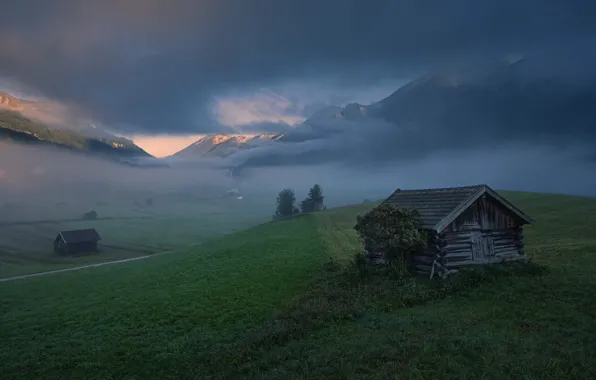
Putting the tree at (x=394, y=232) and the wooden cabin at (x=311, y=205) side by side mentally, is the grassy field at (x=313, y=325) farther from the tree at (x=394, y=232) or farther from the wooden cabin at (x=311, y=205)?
the wooden cabin at (x=311, y=205)

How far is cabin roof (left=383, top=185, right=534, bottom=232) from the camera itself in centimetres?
2615

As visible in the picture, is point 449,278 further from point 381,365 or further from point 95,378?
point 95,378

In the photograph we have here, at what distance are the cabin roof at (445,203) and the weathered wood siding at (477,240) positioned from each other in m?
0.55

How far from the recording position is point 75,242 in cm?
8631

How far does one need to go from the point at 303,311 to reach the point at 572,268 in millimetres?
19866

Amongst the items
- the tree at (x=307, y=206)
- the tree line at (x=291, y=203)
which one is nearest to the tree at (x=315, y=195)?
the tree line at (x=291, y=203)

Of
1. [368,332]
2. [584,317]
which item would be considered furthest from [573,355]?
[368,332]

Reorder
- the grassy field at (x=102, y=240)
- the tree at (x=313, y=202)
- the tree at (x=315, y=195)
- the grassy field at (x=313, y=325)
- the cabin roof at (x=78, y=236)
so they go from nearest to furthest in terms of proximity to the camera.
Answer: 1. the grassy field at (x=313, y=325)
2. the grassy field at (x=102, y=240)
3. the cabin roof at (x=78, y=236)
4. the tree at (x=313, y=202)
5. the tree at (x=315, y=195)

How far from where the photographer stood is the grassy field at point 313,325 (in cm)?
1319

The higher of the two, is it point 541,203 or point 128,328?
point 541,203

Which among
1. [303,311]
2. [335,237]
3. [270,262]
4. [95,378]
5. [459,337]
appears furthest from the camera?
[335,237]

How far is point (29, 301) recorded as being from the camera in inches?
1372

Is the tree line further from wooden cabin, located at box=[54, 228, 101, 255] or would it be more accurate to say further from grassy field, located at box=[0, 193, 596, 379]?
grassy field, located at box=[0, 193, 596, 379]

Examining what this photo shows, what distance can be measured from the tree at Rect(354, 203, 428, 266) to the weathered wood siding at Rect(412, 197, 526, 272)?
39.9 inches
